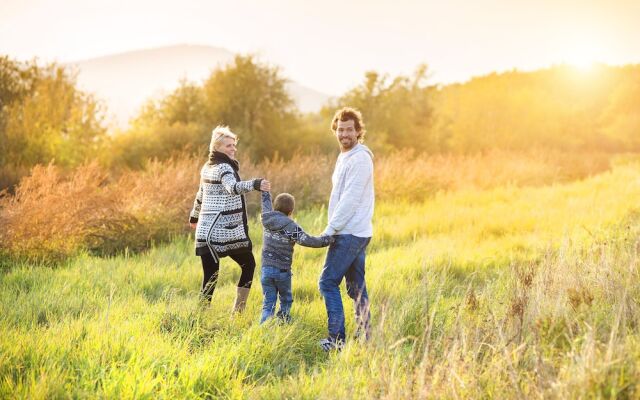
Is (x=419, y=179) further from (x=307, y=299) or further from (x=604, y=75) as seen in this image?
(x=604, y=75)

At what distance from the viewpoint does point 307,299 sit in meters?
5.90

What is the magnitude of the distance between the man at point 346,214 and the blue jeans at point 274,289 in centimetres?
47

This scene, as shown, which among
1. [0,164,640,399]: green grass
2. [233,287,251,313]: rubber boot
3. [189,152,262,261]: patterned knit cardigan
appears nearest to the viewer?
[0,164,640,399]: green grass

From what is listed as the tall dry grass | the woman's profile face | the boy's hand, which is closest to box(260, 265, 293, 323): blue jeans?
the boy's hand

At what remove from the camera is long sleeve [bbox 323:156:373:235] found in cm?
437

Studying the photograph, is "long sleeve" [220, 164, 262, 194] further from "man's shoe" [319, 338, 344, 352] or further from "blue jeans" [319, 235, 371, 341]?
"man's shoe" [319, 338, 344, 352]

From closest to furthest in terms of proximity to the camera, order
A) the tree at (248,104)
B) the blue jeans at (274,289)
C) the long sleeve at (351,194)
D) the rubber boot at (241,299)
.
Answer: the long sleeve at (351,194) < the blue jeans at (274,289) < the rubber boot at (241,299) < the tree at (248,104)

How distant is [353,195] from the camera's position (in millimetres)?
4367

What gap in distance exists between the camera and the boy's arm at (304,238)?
173 inches

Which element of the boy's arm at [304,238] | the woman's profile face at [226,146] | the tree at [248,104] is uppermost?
the tree at [248,104]

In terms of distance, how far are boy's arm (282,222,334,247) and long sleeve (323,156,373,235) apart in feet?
0.25

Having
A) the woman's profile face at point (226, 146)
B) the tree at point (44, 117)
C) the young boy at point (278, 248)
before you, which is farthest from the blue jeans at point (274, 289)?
the tree at point (44, 117)

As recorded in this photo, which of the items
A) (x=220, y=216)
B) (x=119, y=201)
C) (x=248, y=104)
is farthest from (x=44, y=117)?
(x=220, y=216)

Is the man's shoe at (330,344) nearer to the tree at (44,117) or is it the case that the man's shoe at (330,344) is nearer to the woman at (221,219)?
the woman at (221,219)
